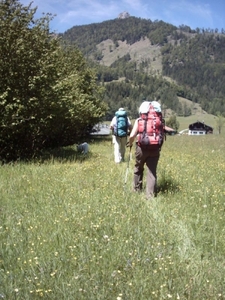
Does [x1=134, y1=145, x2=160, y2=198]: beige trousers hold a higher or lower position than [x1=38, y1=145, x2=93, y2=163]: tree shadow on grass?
higher

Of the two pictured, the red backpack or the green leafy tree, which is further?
the green leafy tree

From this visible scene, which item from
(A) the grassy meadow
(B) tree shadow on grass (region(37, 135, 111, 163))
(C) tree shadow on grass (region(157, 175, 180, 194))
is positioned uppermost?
(B) tree shadow on grass (region(37, 135, 111, 163))

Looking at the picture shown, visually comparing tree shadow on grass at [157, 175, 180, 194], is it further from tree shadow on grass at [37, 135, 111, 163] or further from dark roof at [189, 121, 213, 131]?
dark roof at [189, 121, 213, 131]

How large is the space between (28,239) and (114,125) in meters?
8.39

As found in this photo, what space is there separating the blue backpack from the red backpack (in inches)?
211

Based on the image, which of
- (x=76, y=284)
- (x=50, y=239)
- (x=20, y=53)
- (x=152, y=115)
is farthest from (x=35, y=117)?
(x=76, y=284)

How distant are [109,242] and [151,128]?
303cm

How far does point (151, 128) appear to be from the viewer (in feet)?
22.3

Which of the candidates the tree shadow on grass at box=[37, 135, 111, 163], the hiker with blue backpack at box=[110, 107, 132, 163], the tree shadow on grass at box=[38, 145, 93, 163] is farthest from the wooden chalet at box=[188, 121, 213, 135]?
the hiker with blue backpack at box=[110, 107, 132, 163]

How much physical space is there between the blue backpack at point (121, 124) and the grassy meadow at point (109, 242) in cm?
445

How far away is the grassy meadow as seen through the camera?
3.46 m

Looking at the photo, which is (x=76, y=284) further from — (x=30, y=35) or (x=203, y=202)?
(x=30, y=35)

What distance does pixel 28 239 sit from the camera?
4.52m

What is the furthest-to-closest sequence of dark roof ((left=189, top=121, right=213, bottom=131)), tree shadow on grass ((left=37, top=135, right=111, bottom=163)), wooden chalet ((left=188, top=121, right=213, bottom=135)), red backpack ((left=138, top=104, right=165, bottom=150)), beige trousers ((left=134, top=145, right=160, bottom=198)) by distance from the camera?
1. dark roof ((left=189, top=121, right=213, bottom=131))
2. wooden chalet ((left=188, top=121, right=213, bottom=135))
3. tree shadow on grass ((left=37, top=135, right=111, bottom=163))
4. beige trousers ((left=134, top=145, right=160, bottom=198))
5. red backpack ((left=138, top=104, right=165, bottom=150))
